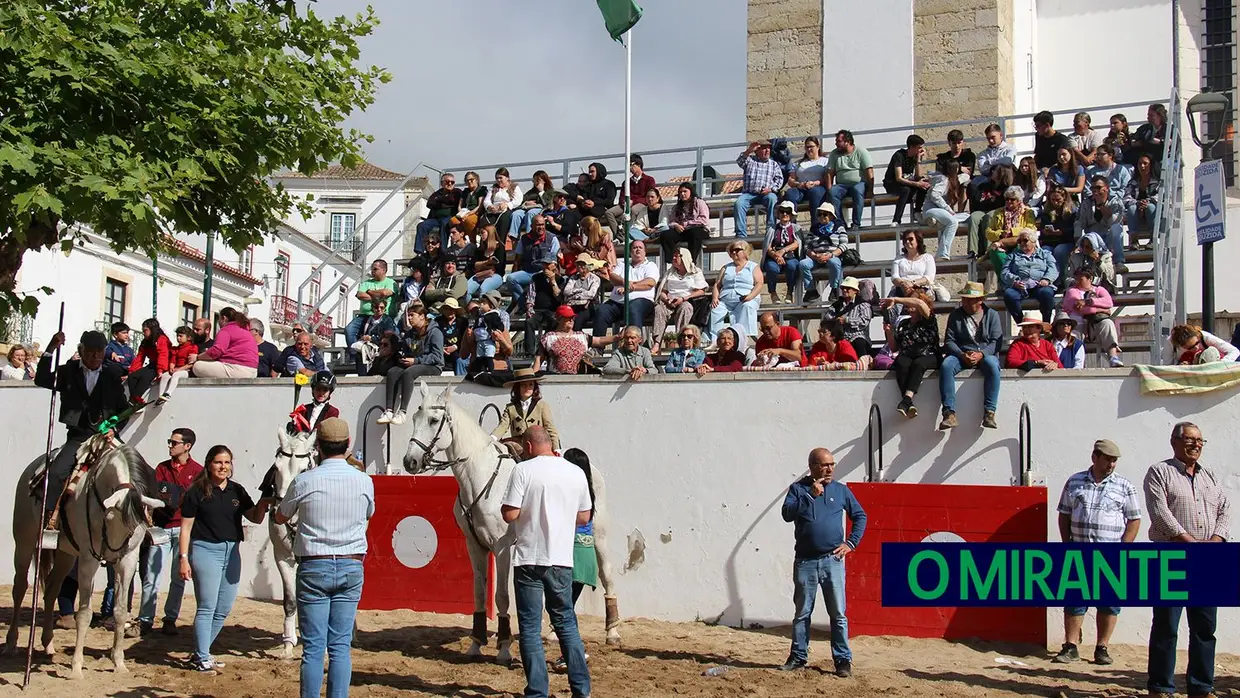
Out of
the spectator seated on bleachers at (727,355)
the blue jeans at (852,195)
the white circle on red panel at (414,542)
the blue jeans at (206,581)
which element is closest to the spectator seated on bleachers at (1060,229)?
the blue jeans at (852,195)

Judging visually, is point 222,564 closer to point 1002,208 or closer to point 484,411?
point 484,411

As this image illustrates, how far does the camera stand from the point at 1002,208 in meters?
16.8

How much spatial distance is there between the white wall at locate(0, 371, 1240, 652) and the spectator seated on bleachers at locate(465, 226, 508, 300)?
3.36 metres

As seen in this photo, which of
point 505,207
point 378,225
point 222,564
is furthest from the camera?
point 378,225

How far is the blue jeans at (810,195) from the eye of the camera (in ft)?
60.3

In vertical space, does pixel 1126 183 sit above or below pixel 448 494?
above

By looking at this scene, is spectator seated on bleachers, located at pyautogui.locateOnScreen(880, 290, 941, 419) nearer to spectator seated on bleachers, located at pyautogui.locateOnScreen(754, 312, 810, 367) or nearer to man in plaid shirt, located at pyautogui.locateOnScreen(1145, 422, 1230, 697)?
spectator seated on bleachers, located at pyautogui.locateOnScreen(754, 312, 810, 367)

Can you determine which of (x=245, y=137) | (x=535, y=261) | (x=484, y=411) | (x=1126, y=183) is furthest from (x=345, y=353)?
(x=1126, y=183)

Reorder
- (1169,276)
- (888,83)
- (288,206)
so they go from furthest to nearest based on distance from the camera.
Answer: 1. (888,83)
2. (1169,276)
3. (288,206)

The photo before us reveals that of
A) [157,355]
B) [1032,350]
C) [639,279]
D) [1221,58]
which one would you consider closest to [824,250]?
[639,279]

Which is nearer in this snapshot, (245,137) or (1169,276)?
(245,137)

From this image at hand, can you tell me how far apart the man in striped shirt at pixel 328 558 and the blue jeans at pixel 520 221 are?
1092 centimetres

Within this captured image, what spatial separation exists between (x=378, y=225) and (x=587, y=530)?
55359 millimetres

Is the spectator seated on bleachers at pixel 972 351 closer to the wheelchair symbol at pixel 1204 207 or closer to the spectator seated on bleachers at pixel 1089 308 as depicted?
the spectator seated on bleachers at pixel 1089 308
